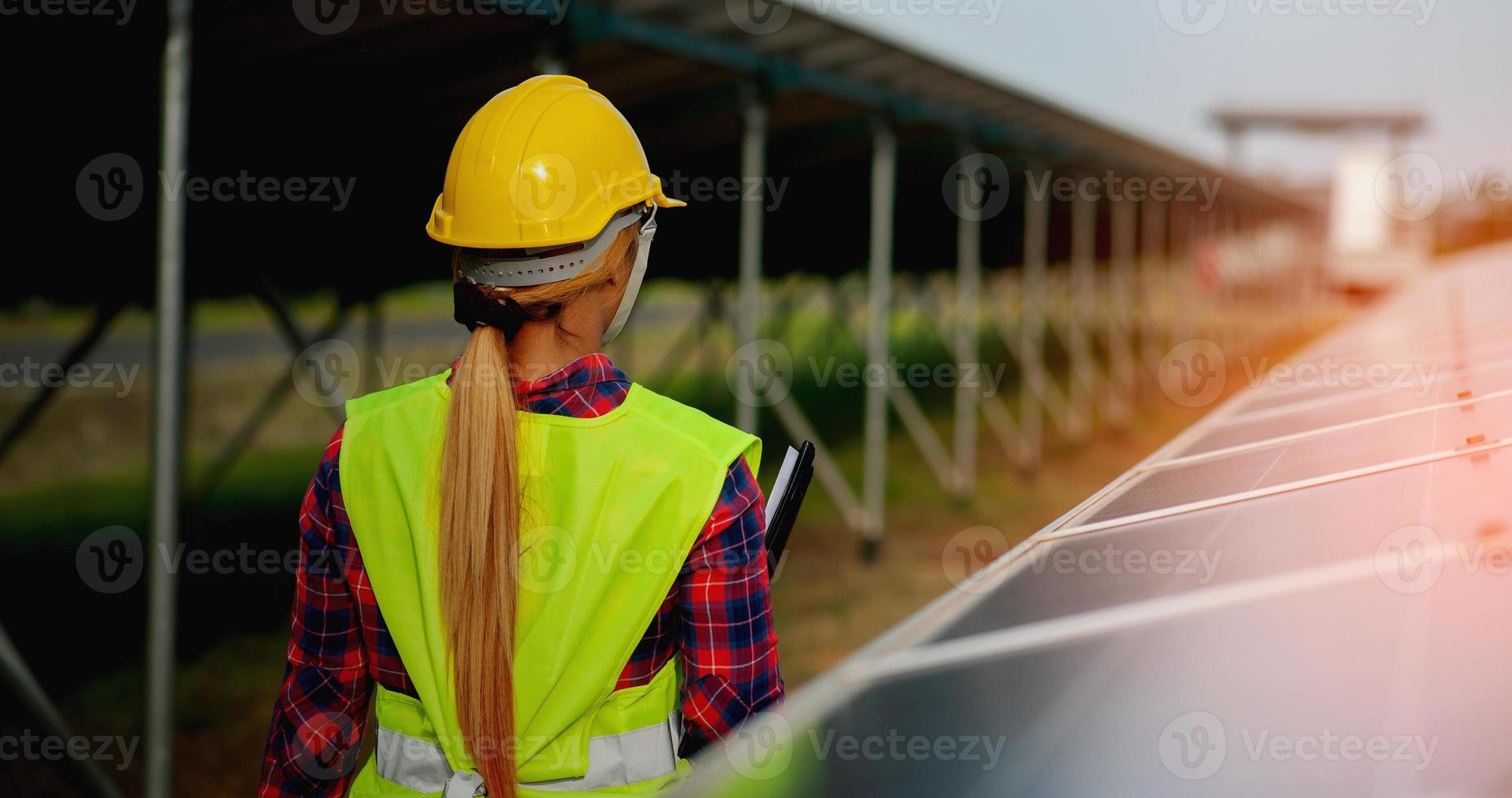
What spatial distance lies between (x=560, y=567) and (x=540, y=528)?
0.06 meters

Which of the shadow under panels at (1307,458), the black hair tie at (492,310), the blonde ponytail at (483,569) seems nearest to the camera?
the blonde ponytail at (483,569)

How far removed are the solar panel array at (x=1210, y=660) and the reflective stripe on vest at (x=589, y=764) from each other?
0.40m

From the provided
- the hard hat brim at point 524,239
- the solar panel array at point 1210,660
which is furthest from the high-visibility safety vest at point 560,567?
the solar panel array at point 1210,660

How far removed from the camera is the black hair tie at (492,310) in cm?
150

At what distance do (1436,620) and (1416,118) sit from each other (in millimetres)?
52932

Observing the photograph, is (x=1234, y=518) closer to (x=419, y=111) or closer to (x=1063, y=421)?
(x=419, y=111)

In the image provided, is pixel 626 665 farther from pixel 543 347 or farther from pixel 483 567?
pixel 543 347

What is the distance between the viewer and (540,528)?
1437mm

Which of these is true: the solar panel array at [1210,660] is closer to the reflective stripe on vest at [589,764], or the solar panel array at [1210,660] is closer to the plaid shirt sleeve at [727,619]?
the plaid shirt sleeve at [727,619]

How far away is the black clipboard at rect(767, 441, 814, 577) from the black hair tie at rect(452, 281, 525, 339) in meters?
0.45

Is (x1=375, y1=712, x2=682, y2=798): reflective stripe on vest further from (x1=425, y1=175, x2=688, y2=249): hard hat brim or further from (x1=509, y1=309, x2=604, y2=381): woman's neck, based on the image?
(x1=425, y1=175, x2=688, y2=249): hard hat brim

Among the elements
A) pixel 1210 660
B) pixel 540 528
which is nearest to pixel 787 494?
pixel 540 528

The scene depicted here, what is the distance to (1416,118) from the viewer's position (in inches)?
1847

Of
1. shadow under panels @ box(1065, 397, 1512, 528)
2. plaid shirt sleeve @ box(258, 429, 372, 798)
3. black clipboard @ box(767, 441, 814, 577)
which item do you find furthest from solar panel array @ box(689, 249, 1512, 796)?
plaid shirt sleeve @ box(258, 429, 372, 798)
